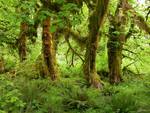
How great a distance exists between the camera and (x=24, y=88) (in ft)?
33.0

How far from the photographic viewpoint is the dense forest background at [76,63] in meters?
7.78

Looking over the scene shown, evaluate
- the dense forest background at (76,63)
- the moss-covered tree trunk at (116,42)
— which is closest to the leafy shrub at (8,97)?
the dense forest background at (76,63)

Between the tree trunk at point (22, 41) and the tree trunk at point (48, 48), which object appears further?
the tree trunk at point (22, 41)

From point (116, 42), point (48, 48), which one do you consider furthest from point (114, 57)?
point (48, 48)

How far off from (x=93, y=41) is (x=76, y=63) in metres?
8.75

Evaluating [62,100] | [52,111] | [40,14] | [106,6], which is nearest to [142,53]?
[106,6]

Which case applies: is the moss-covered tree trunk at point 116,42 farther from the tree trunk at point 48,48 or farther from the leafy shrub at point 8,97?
the leafy shrub at point 8,97

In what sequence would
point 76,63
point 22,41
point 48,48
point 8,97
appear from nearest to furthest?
point 8,97
point 48,48
point 22,41
point 76,63

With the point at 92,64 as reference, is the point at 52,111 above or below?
below

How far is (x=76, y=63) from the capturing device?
20422mm

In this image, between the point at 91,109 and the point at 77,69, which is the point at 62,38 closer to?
the point at 77,69

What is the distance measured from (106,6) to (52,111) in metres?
3.97

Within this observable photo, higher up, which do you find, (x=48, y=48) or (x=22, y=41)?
(x=22, y=41)

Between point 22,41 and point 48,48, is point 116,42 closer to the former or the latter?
point 48,48
